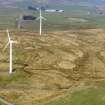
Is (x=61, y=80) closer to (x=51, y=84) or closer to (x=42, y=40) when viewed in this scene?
Result: (x=51, y=84)

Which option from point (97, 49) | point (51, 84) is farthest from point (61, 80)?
point (97, 49)

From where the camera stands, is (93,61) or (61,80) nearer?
(61,80)

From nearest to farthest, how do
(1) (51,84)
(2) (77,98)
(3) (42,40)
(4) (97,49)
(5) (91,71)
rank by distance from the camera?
(2) (77,98)
(1) (51,84)
(5) (91,71)
(4) (97,49)
(3) (42,40)

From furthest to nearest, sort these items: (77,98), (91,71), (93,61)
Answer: (93,61), (91,71), (77,98)

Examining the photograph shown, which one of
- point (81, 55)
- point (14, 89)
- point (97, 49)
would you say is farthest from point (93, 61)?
point (14, 89)

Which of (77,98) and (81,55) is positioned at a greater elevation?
(77,98)

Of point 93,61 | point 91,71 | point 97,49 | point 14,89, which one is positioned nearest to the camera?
point 14,89

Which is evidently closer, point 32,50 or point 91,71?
point 91,71

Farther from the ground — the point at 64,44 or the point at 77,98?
the point at 77,98

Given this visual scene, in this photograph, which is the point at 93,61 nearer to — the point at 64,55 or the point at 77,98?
the point at 64,55
